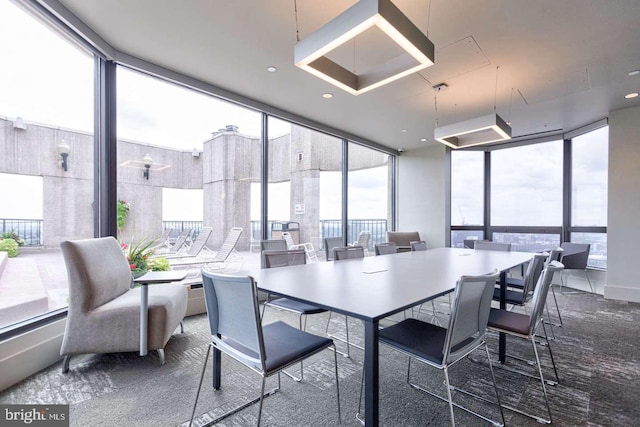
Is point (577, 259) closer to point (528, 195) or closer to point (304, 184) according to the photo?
point (528, 195)

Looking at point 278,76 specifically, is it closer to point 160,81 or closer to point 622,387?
point 160,81

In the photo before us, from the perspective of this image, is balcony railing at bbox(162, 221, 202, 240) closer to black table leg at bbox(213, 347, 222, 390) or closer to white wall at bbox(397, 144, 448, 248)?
black table leg at bbox(213, 347, 222, 390)

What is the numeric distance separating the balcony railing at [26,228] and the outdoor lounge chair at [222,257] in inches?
63.6

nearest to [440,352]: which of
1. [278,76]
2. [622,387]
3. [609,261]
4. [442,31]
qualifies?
[622,387]

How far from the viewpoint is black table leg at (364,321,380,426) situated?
4.17 ft

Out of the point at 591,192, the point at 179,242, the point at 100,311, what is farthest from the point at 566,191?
the point at 100,311

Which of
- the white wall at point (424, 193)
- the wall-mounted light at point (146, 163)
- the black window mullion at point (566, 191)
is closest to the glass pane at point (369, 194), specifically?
the white wall at point (424, 193)

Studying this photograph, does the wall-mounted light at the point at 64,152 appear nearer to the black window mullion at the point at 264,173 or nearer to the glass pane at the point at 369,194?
the black window mullion at the point at 264,173

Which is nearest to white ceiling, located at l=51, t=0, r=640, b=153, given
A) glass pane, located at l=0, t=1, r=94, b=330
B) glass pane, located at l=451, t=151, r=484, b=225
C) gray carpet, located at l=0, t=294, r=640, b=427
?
glass pane, located at l=0, t=1, r=94, b=330

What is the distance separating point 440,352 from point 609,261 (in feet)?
16.0

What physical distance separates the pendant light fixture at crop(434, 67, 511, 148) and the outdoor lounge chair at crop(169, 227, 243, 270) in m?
3.07

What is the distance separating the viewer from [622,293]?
447cm

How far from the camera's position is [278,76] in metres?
3.50

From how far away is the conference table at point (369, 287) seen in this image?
4.23 feet
